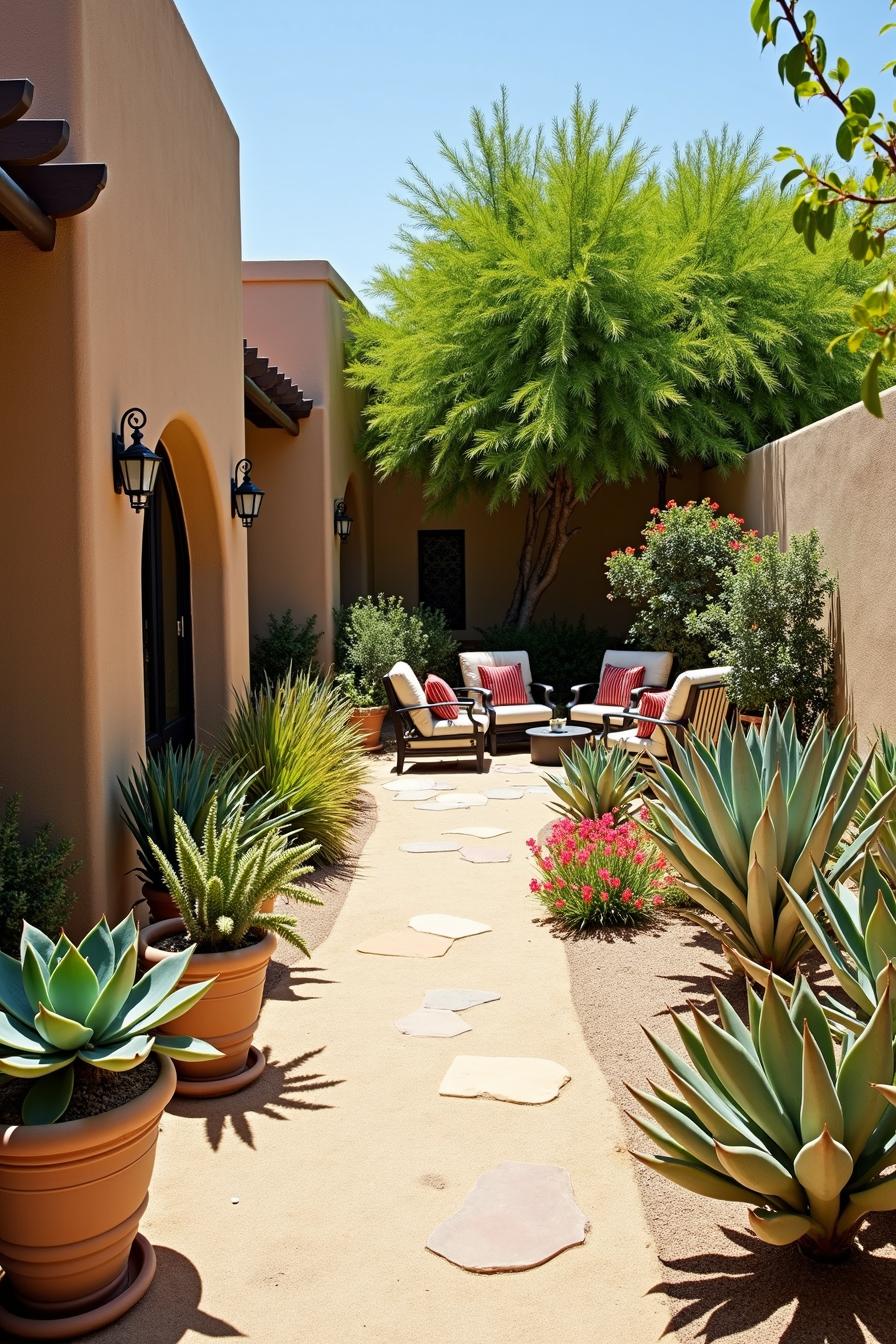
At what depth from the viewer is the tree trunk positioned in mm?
15582

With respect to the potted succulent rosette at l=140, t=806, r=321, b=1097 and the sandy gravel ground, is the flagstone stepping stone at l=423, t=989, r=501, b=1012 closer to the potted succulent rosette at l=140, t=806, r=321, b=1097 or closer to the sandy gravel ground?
the potted succulent rosette at l=140, t=806, r=321, b=1097

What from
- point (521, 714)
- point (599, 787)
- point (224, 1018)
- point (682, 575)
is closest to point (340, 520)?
point (521, 714)

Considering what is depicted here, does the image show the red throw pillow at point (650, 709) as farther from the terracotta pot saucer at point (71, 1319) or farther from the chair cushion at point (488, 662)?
the terracotta pot saucer at point (71, 1319)

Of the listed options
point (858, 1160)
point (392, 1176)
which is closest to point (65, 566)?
point (392, 1176)

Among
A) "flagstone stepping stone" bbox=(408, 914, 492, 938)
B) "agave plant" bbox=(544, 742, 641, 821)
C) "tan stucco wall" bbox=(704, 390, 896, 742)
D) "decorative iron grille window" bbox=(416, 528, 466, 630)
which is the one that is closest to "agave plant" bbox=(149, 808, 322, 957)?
"flagstone stepping stone" bbox=(408, 914, 492, 938)

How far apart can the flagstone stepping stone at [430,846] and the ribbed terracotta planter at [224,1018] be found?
12.6 feet

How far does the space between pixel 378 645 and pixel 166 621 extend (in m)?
5.50

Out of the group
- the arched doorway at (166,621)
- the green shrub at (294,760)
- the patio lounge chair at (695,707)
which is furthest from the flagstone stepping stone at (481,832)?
the arched doorway at (166,621)

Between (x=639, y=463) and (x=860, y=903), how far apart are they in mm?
10562

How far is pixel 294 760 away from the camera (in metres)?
7.80

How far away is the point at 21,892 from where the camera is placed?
4422 mm

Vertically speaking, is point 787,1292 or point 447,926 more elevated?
point 787,1292

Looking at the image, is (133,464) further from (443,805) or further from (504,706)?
(504,706)

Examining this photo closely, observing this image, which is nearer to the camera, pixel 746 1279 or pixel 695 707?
pixel 746 1279
